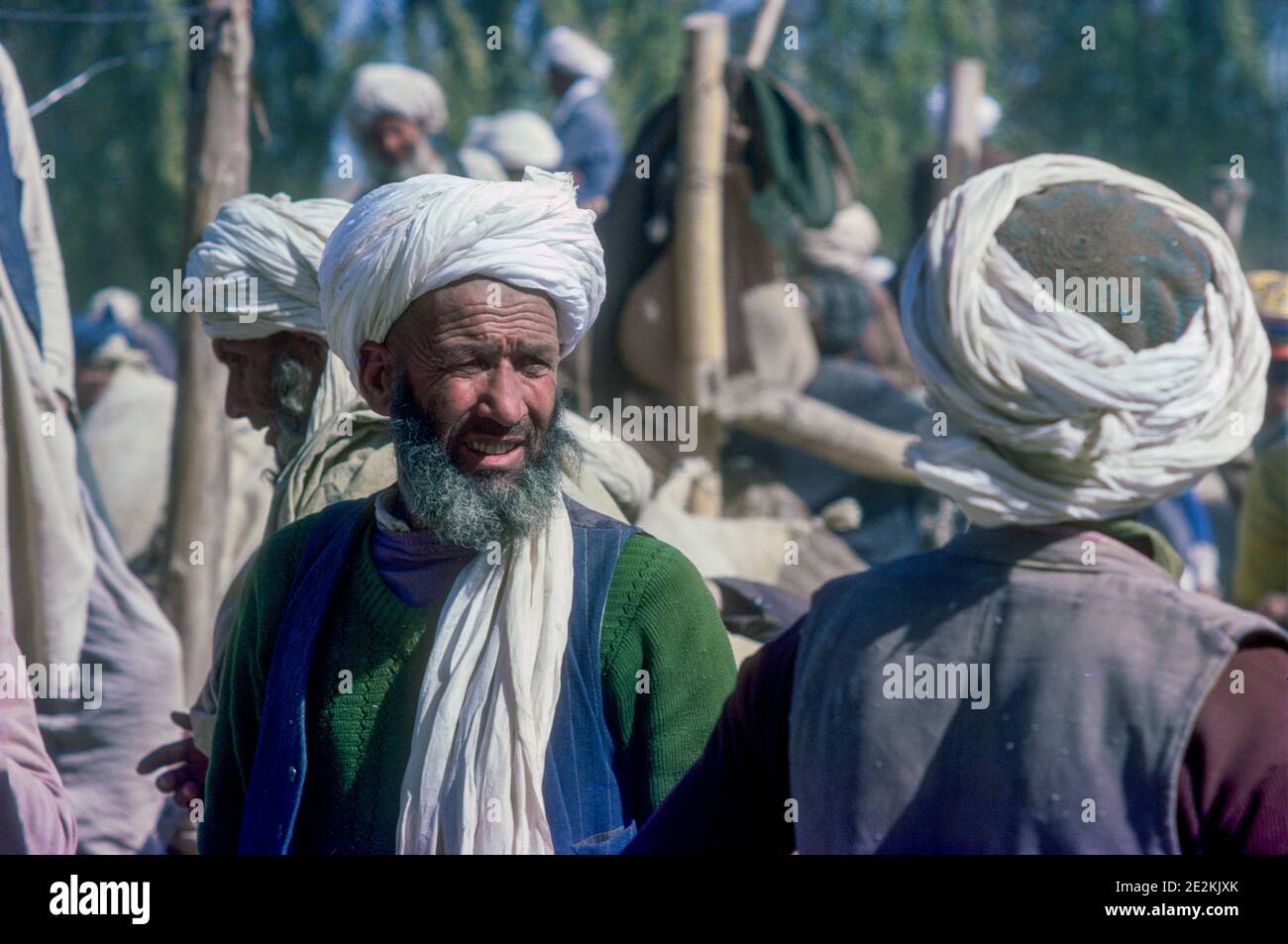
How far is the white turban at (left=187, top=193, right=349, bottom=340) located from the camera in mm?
3525

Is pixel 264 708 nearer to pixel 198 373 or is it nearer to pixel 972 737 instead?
pixel 972 737

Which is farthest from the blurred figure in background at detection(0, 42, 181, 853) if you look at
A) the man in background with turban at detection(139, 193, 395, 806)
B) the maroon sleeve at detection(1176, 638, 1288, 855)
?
the maroon sleeve at detection(1176, 638, 1288, 855)

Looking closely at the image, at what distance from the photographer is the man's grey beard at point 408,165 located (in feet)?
24.8

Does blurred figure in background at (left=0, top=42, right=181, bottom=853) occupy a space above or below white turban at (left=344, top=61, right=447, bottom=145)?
below

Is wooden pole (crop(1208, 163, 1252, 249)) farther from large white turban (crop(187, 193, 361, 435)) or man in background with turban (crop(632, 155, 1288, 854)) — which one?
man in background with turban (crop(632, 155, 1288, 854))

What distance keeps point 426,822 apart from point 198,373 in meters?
2.99

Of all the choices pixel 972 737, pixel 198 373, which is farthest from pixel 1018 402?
pixel 198 373

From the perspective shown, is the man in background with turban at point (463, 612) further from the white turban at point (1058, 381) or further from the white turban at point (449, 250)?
the white turban at point (1058, 381)

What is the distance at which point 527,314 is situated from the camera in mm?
2871

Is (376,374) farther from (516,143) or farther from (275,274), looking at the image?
(516,143)

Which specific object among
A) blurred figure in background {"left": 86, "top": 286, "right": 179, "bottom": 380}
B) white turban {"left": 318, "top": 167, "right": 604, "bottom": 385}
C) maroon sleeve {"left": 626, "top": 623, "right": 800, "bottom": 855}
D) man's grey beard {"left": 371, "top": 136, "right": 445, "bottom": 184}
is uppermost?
man's grey beard {"left": 371, "top": 136, "right": 445, "bottom": 184}

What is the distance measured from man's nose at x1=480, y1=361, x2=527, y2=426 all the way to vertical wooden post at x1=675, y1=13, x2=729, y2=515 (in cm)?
402

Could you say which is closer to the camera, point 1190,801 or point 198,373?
point 1190,801

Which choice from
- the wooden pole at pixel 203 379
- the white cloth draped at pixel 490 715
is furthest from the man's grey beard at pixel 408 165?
the white cloth draped at pixel 490 715
